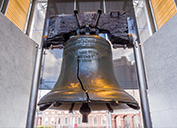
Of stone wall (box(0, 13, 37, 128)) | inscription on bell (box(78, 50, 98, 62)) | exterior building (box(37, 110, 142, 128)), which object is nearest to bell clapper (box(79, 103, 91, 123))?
inscription on bell (box(78, 50, 98, 62))

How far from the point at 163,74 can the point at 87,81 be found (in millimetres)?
878

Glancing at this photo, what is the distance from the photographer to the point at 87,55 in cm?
125

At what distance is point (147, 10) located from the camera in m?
1.96

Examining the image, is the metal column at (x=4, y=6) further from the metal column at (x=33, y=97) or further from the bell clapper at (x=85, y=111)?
the bell clapper at (x=85, y=111)

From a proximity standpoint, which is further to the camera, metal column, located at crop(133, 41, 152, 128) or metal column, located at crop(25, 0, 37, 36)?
metal column, located at crop(25, 0, 37, 36)

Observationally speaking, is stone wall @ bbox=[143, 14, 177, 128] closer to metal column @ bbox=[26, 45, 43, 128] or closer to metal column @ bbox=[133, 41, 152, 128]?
metal column @ bbox=[133, 41, 152, 128]

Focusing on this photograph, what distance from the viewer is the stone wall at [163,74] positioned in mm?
1312

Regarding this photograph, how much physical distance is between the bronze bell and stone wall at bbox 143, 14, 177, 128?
1.51 ft

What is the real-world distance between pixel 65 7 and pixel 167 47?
5.40 ft

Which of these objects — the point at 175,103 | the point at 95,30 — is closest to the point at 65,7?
the point at 95,30

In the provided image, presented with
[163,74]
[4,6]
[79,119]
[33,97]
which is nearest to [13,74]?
[33,97]

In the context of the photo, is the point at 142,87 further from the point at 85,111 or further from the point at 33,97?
the point at 33,97

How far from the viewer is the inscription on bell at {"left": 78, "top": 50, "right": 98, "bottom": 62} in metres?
1.24

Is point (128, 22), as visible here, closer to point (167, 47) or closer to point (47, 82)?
point (167, 47)
